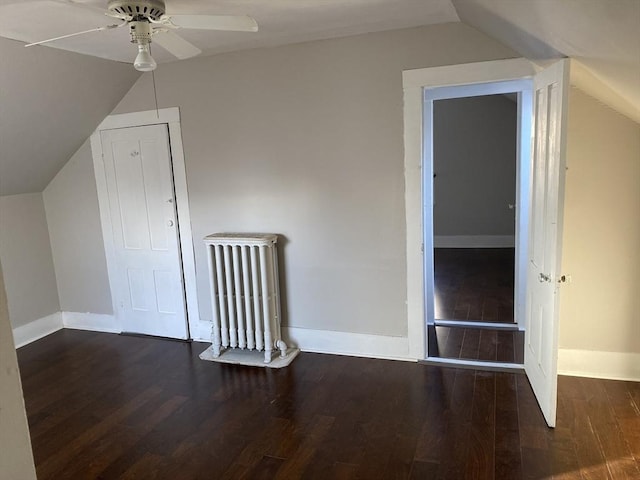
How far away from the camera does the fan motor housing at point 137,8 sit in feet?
6.69

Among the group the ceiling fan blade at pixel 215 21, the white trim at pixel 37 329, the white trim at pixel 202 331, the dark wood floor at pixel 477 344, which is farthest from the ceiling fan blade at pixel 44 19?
the dark wood floor at pixel 477 344

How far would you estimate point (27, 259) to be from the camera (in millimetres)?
4215

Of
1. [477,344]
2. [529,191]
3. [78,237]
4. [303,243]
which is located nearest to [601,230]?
[529,191]

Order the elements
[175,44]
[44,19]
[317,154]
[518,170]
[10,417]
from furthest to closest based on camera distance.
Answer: [518,170], [317,154], [175,44], [44,19], [10,417]

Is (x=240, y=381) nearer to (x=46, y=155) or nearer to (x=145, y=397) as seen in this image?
(x=145, y=397)

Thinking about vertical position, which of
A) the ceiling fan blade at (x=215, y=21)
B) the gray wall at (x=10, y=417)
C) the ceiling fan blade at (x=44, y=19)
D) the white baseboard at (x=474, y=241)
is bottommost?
the white baseboard at (x=474, y=241)

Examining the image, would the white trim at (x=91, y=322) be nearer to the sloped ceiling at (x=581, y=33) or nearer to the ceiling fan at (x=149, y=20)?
the ceiling fan at (x=149, y=20)

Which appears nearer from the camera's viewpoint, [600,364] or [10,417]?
[10,417]

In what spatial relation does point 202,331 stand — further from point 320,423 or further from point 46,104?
point 46,104

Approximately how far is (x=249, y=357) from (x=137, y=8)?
247 centimetres

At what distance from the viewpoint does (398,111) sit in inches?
123

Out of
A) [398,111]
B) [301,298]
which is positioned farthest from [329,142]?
[301,298]

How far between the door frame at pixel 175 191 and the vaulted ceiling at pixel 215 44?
0.51ft

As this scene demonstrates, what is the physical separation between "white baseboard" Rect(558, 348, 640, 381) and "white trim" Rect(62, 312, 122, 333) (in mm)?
3713
